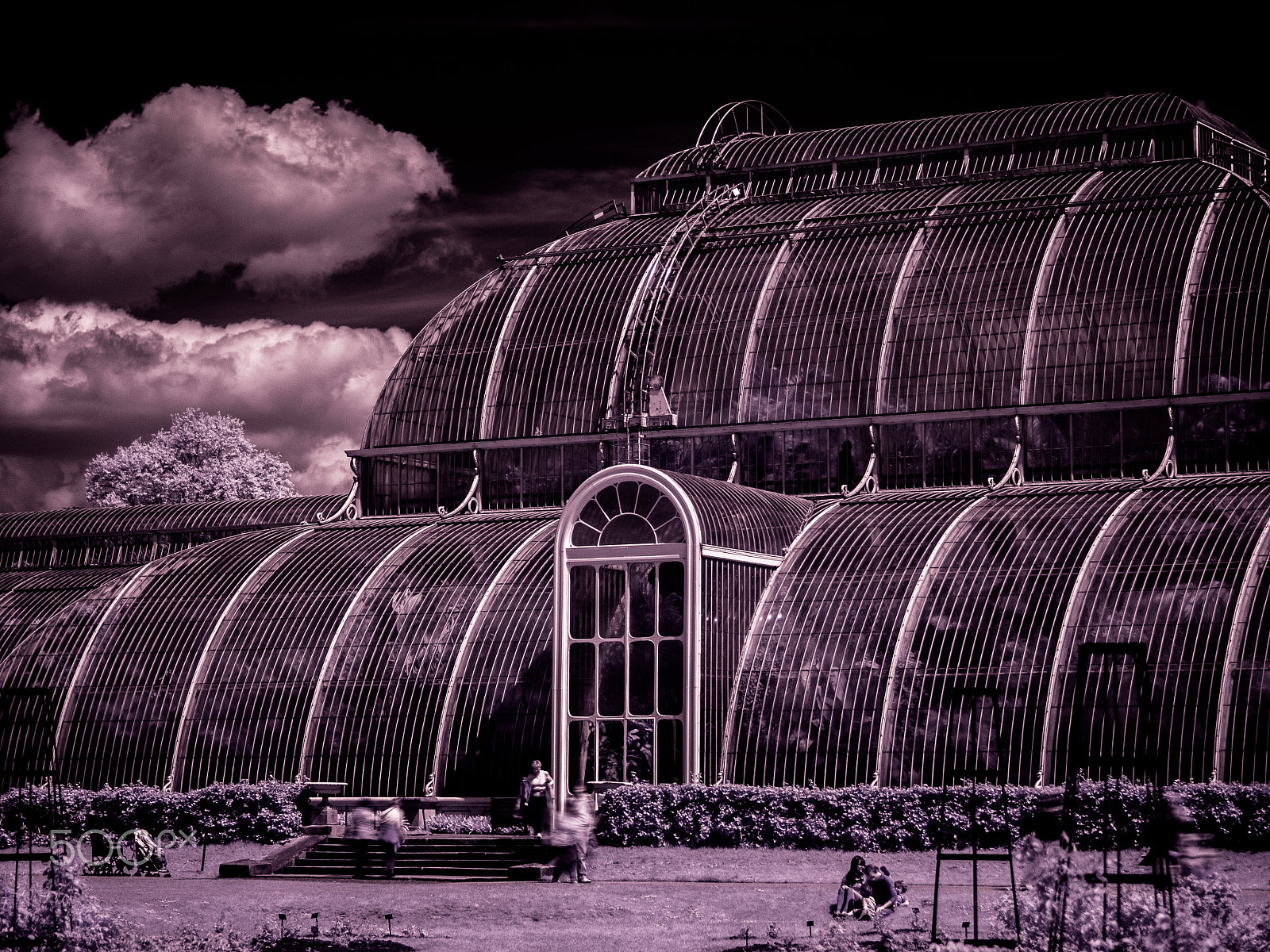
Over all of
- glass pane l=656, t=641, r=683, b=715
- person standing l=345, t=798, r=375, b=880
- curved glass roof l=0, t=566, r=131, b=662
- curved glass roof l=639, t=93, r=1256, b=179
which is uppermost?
curved glass roof l=639, t=93, r=1256, b=179

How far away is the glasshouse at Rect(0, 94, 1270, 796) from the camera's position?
46531mm

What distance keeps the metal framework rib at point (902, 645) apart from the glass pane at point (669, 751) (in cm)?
520

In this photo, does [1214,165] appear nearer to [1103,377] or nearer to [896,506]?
[1103,377]

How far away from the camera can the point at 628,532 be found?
49.3 meters

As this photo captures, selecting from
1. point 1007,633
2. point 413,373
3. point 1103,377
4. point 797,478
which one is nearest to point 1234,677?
point 1007,633

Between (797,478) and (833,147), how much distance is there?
16.0m

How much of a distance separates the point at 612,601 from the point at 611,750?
3.89 metres

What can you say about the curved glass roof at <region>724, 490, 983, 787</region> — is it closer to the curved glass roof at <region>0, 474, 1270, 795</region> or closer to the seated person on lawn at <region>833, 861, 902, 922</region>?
the curved glass roof at <region>0, 474, 1270, 795</region>

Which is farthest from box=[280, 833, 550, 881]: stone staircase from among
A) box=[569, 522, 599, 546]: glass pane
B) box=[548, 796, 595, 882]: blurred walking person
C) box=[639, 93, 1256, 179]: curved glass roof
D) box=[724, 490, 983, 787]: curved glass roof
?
box=[639, 93, 1256, 179]: curved glass roof

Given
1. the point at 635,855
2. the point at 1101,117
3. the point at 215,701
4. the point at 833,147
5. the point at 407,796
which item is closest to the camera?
the point at 635,855

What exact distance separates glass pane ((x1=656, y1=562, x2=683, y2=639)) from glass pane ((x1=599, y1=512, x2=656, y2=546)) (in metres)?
0.90

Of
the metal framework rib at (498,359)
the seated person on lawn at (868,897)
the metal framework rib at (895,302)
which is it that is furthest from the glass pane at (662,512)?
the seated person on lawn at (868,897)

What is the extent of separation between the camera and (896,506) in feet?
176

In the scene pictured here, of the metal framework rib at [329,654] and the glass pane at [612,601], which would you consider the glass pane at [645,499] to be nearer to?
the glass pane at [612,601]
